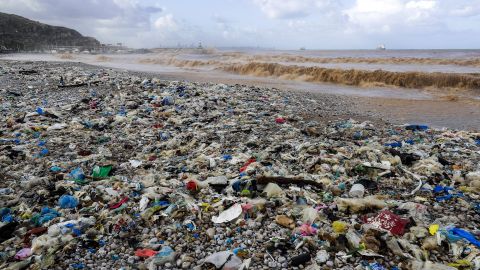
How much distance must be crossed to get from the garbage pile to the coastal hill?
60405 mm

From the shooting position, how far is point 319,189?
424cm

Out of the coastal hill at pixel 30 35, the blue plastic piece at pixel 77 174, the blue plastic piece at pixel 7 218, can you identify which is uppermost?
the coastal hill at pixel 30 35

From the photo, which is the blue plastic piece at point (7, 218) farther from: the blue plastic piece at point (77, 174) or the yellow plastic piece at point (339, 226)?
the yellow plastic piece at point (339, 226)

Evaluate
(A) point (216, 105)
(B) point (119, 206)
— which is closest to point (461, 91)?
(A) point (216, 105)

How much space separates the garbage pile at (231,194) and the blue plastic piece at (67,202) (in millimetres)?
13

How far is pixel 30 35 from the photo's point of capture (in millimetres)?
75625

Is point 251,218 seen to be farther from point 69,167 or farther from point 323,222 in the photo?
point 69,167

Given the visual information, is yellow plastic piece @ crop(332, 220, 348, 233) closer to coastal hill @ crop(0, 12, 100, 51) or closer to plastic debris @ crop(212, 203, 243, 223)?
plastic debris @ crop(212, 203, 243, 223)

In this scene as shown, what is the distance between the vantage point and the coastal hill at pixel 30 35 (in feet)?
201

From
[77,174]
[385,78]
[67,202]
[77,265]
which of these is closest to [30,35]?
[385,78]

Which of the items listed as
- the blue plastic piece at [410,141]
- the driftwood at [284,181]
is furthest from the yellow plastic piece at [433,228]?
the blue plastic piece at [410,141]

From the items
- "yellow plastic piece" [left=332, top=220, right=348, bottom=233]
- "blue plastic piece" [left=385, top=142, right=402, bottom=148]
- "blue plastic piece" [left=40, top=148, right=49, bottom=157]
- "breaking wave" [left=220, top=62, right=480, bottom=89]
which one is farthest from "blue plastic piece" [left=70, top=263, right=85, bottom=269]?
"breaking wave" [left=220, top=62, right=480, bottom=89]

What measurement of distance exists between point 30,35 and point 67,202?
88.2m

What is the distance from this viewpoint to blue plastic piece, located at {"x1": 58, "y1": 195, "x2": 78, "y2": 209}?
380cm
